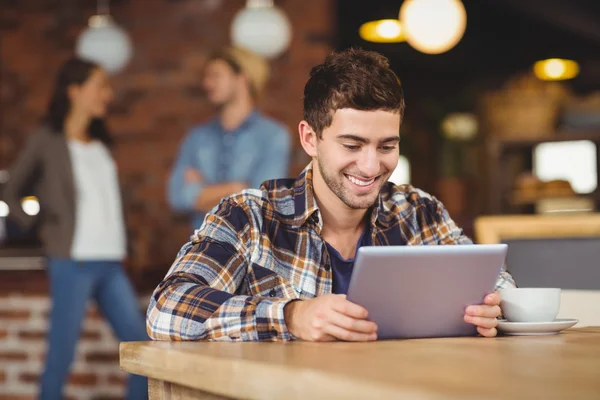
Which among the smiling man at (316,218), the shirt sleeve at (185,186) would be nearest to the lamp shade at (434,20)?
the shirt sleeve at (185,186)

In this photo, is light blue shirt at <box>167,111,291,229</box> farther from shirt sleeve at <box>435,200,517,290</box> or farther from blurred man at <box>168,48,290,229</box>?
shirt sleeve at <box>435,200,517,290</box>

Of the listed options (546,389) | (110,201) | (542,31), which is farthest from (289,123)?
(542,31)

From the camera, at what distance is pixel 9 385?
191 inches

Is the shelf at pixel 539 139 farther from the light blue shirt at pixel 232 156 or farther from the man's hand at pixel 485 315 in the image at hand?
the man's hand at pixel 485 315

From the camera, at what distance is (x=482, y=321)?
61.6 inches

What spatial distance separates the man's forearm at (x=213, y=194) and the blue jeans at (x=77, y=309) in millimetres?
448

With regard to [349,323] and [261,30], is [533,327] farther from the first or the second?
[261,30]

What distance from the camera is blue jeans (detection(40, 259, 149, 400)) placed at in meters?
3.89

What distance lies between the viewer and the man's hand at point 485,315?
1563 millimetres

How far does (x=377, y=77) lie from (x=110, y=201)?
7.83 feet

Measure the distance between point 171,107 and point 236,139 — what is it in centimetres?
192

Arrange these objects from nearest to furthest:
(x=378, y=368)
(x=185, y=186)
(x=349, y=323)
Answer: (x=378, y=368)
(x=349, y=323)
(x=185, y=186)

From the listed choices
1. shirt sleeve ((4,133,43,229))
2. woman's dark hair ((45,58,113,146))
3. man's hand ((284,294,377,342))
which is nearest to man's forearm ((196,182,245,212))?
woman's dark hair ((45,58,113,146))

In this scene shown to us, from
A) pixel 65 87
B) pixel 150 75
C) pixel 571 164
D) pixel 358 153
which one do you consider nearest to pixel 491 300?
pixel 358 153
